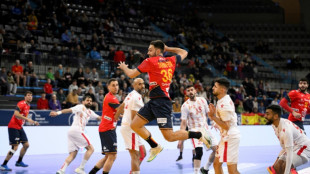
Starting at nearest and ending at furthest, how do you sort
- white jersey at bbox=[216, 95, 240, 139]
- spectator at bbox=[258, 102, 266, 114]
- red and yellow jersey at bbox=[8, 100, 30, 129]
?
white jersey at bbox=[216, 95, 240, 139] → red and yellow jersey at bbox=[8, 100, 30, 129] → spectator at bbox=[258, 102, 266, 114]

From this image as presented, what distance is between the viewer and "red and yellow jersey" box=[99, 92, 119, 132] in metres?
9.01

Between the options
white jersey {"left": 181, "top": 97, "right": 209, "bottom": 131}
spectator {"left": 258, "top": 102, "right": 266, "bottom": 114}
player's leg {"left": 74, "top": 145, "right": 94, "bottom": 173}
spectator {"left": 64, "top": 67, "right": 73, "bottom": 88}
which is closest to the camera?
player's leg {"left": 74, "top": 145, "right": 94, "bottom": 173}

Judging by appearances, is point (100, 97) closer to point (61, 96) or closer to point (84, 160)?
point (61, 96)

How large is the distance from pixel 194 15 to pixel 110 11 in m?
10.5

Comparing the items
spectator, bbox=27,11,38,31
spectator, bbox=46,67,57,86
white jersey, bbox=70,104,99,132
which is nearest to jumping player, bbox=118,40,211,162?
white jersey, bbox=70,104,99,132

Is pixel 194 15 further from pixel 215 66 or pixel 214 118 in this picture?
pixel 214 118

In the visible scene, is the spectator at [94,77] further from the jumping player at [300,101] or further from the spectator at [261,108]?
the jumping player at [300,101]

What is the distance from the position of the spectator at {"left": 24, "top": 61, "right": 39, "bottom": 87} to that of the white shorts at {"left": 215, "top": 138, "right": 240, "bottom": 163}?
13038 mm

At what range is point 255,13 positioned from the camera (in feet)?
125

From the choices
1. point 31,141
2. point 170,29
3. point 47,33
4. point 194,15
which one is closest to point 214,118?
point 31,141

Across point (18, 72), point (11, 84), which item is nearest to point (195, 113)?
point (11, 84)

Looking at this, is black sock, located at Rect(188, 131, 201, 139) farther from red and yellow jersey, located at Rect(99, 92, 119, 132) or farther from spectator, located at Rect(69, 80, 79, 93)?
spectator, located at Rect(69, 80, 79, 93)

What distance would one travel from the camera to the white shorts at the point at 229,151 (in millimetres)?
6934

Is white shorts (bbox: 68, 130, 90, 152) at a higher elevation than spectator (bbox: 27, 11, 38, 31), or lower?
lower
